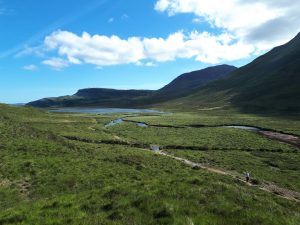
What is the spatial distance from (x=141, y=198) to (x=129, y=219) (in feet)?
7.96

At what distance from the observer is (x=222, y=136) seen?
75688 mm

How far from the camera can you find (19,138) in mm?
43094

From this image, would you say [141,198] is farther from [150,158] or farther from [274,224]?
[150,158]

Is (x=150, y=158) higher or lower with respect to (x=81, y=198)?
lower

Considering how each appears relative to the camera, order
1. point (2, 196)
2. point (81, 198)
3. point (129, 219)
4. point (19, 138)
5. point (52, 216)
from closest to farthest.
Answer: point (129, 219) → point (52, 216) → point (81, 198) → point (2, 196) → point (19, 138)

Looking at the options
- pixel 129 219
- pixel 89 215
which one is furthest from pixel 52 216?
pixel 129 219

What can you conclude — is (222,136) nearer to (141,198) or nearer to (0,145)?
(0,145)

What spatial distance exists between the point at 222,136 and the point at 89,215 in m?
65.0

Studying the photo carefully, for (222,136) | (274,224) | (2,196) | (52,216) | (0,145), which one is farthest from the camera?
(222,136)

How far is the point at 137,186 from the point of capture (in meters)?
19.3

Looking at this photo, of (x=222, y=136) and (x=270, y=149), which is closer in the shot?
(x=270, y=149)

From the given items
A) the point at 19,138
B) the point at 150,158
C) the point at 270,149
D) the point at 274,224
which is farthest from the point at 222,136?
the point at 274,224

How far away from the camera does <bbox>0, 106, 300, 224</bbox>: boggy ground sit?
14.0 meters

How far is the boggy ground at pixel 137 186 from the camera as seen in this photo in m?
14.0
